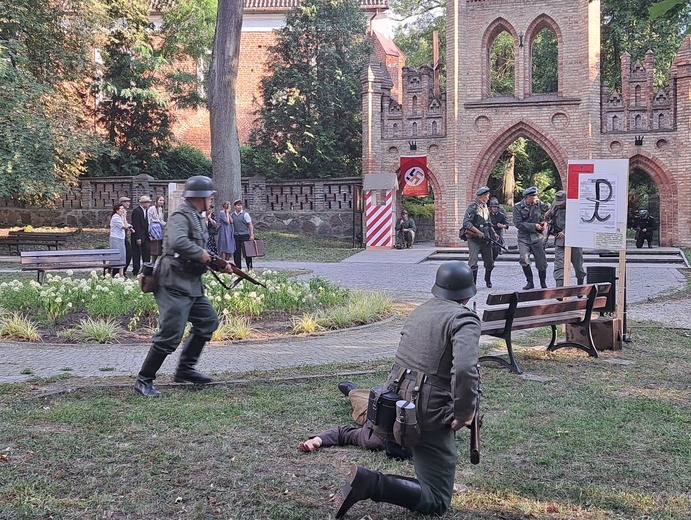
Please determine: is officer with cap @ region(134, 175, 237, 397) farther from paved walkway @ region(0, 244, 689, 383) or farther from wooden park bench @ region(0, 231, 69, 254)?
wooden park bench @ region(0, 231, 69, 254)

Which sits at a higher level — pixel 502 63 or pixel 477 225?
pixel 502 63

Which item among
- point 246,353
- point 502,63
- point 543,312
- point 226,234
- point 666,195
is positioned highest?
point 502,63

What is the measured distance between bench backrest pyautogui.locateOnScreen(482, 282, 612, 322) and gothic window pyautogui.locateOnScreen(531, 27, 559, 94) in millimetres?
28316

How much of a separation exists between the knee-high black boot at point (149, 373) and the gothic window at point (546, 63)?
31.7 meters

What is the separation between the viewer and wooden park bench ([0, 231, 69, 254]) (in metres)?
23.0

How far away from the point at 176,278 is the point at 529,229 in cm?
925

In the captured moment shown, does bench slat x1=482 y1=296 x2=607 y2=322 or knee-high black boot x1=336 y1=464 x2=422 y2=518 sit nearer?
knee-high black boot x1=336 y1=464 x2=422 y2=518

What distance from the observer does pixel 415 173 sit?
27625 mm

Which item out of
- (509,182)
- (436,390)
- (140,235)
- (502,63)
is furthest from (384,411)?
(502,63)

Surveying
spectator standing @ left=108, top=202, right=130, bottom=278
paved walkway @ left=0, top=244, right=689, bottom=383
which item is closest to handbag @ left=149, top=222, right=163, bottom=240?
spectator standing @ left=108, top=202, right=130, bottom=278

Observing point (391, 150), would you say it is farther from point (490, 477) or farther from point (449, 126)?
point (490, 477)

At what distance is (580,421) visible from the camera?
5.90m

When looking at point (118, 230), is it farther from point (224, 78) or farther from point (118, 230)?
point (224, 78)

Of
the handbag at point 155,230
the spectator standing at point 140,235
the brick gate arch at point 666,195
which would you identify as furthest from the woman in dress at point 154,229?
the brick gate arch at point 666,195
